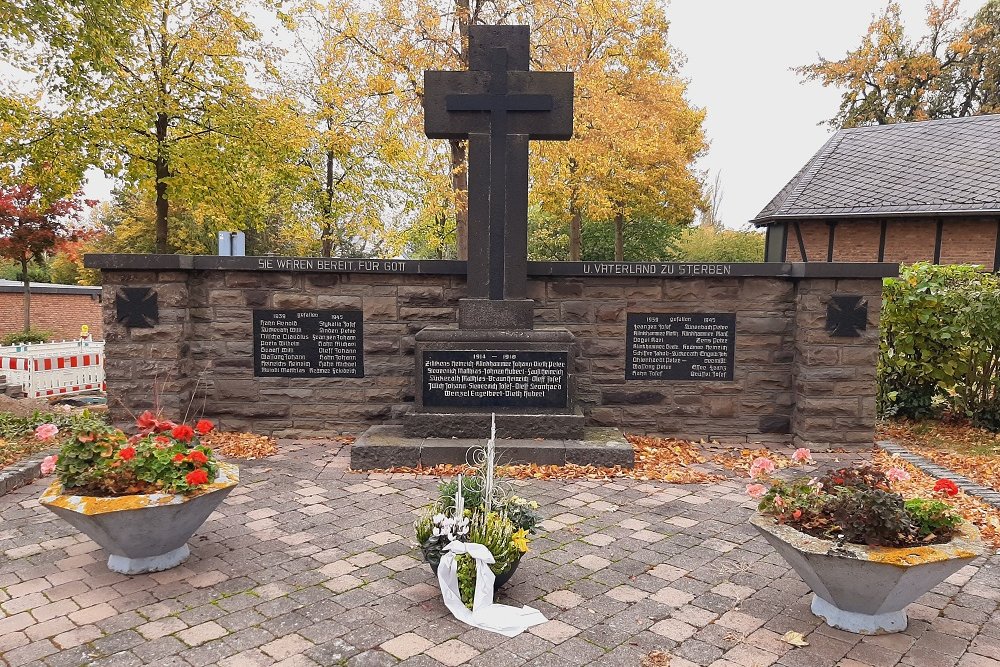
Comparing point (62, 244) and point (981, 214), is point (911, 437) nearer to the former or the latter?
point (981, 214)

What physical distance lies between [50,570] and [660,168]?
22495 millimetres

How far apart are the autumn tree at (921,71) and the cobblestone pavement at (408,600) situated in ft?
107

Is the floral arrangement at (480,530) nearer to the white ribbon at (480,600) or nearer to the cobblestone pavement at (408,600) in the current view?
the white ribbon at (480,600)

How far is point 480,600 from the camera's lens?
3561 mm

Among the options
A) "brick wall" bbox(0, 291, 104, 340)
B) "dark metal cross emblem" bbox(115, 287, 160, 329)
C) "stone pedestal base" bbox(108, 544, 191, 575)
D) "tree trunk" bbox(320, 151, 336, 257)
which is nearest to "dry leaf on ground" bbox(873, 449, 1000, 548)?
"stone pedestal base" bbox(108, 544, 191, 575)

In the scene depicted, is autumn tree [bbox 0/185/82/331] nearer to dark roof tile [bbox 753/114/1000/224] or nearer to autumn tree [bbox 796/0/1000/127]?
dark roof tile [bbox 753/114/1000/224]

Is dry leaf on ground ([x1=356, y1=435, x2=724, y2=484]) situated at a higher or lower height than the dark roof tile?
lower

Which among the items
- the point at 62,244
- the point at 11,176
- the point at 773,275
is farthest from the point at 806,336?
the point at 62,244

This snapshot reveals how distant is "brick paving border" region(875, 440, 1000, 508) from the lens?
18.9 ft

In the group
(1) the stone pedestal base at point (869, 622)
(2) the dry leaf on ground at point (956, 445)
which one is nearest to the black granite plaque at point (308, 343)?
(1) the stone pedestal base at point (869, 622)

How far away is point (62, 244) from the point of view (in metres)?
24.2

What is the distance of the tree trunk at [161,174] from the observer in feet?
45.9

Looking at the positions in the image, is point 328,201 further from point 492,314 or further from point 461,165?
point 492,314

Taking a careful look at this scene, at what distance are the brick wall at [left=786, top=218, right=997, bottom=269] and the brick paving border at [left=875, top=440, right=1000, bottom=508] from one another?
1256 centimetres
